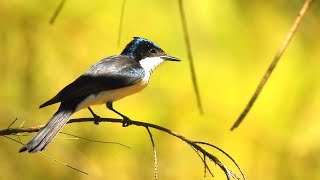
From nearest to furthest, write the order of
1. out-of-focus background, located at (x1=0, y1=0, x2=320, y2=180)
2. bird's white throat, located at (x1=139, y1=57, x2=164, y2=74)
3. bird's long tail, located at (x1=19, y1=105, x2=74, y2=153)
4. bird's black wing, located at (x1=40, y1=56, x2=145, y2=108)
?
bird's long tail, located at (x1=19, y1=105, x2=74, y2=153) < bird's black wing, located at (x1=40, y1=56, x2=145, y2=108) < bird's white throat, located at (x1=139, y1=57, x2=164, y2=74) < out-of-focus background, located at (x1=0, y1=0, x2=320, y2=180)

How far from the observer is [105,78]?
2135 mm

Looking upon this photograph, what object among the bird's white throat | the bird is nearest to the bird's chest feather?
the bird

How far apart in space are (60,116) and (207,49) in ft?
5.93

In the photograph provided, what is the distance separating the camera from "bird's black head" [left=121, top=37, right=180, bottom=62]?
2463 millimetres

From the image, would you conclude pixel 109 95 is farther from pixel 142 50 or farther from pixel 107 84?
pixel 142 50

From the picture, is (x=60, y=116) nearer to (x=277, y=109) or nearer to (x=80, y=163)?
(x=80, y=163)

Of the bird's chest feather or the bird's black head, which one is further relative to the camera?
the bird's black head

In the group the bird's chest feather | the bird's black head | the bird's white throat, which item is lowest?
the bird's chest feather

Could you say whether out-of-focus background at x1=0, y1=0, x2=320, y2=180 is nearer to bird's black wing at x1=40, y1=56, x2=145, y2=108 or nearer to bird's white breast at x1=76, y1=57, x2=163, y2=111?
bird's white breast at x1=76, y1=57, x2=163, y2=111

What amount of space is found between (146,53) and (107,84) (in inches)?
14.7

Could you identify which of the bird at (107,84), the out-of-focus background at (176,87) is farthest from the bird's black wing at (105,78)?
the out-of-focus background at (176,87)


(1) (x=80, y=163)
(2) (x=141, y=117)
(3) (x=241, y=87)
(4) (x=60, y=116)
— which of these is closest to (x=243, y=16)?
(3) (x=241, y=87)

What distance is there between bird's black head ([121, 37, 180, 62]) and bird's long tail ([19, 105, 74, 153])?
58 cm

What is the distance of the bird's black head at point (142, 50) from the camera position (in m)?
2.46
